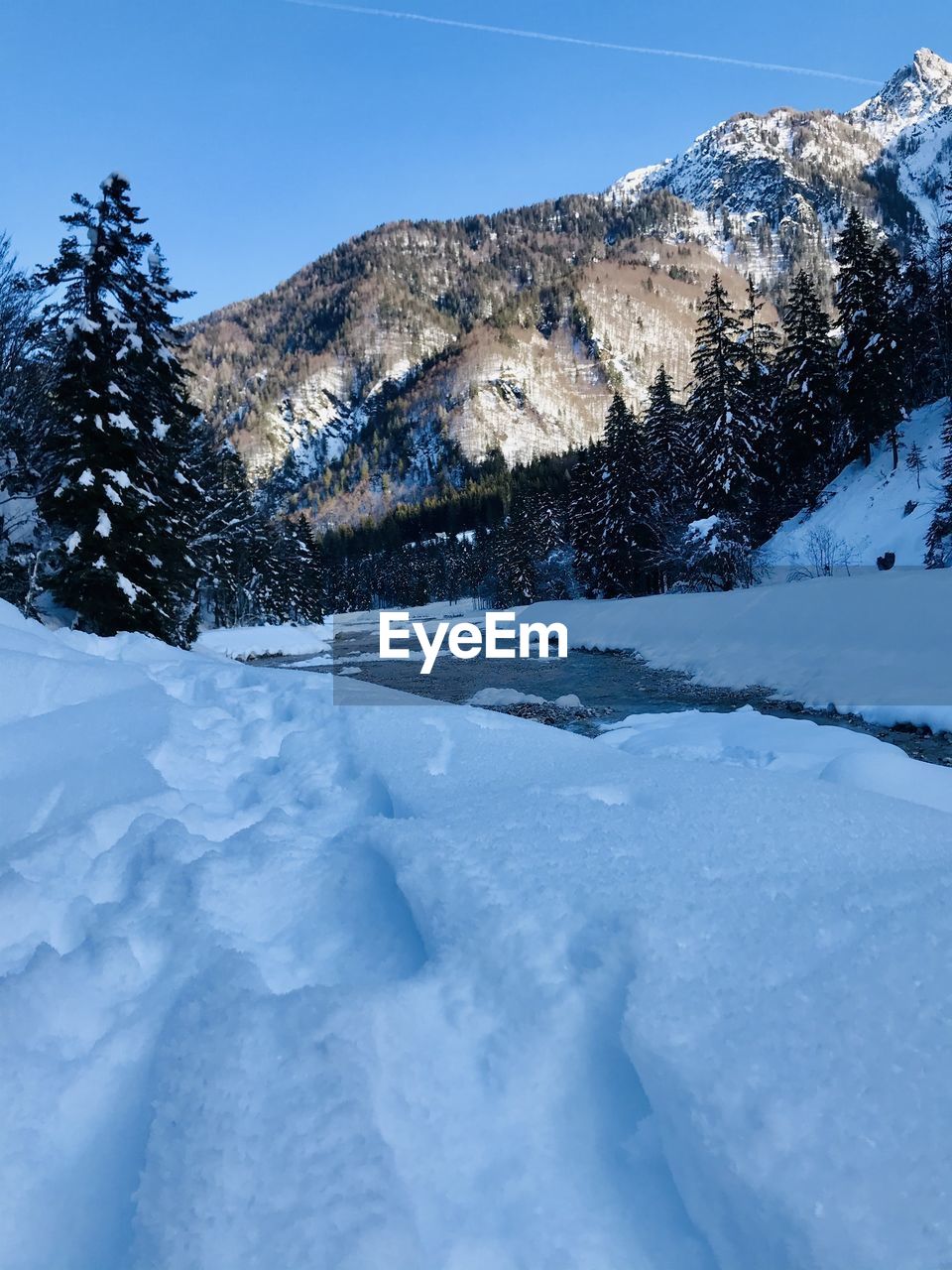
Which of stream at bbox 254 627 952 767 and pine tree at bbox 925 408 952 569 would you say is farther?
pine tree at bbox 925 408 952 569

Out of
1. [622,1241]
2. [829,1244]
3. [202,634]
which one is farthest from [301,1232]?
[202,634]

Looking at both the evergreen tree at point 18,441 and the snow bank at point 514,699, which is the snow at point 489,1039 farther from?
the evergreen tree at point 18,441

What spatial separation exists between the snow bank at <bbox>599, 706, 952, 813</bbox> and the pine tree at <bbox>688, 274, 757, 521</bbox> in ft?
80.5

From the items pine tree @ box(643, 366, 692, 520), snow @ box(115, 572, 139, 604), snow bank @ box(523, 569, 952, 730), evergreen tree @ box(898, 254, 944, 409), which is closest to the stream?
snow bank @ box(523, 569, 952, 730)

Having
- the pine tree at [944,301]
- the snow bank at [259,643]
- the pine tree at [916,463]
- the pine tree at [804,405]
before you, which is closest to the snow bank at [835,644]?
the pine tree at [916,463]

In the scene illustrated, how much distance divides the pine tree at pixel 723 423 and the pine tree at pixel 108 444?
24024 mm

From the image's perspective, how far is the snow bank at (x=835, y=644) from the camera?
31.3 ft

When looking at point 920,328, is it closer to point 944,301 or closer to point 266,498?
point 944,301

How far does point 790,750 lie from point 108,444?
1587cm

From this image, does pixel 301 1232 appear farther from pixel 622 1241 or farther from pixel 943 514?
pixel 943 514

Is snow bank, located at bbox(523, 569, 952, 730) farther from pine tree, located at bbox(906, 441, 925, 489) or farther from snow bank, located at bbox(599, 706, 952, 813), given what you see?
pine tree, located at bbox(906, 441, 925, 489)

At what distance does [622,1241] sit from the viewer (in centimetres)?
130

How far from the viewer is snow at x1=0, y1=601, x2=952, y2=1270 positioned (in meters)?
1.27

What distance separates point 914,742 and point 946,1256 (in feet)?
28.0
